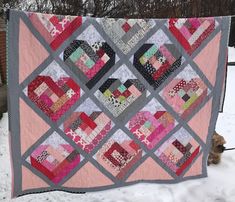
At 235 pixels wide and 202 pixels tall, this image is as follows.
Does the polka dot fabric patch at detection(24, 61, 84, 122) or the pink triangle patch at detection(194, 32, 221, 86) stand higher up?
the polka dot fabric patch at detection(24, 61, 84, 122)

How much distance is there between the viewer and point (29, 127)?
2.80 metres

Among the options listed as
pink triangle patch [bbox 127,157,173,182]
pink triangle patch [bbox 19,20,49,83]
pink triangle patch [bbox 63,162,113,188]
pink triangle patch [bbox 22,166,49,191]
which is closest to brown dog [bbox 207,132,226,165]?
pink triangle patch [bbox 127,157,173,182]

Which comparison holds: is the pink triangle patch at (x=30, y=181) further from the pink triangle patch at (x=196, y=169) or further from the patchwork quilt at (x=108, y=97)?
the pink triangle patch at (x=196, y=169)

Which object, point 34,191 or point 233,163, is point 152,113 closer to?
point 34,191

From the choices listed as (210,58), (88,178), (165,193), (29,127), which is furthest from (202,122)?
(29,127)

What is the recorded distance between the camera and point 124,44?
2.85m

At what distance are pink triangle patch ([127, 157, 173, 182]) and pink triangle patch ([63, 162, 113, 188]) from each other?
0.23 meters

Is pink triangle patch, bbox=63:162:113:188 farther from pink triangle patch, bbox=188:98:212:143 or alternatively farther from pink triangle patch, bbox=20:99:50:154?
pink triangle patch, bbox=188:98:212:143

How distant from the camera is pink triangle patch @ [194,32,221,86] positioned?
120 inches

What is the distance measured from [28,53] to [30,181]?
3.24 ft

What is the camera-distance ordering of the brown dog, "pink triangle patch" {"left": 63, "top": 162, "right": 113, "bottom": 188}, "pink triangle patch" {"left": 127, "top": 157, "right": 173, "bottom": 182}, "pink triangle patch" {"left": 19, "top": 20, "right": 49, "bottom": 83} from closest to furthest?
"pink triangle patch" {"left": 19, "top": 20, "right": 49, "bottom": 83} < "pink triangle patch" {"left": 63, "top": 162, "right": 113, "bottom": 188} < "pink triangle patch" {"left": 127, "top": 157, "right": 173, "bottom": 182} < the brown dog

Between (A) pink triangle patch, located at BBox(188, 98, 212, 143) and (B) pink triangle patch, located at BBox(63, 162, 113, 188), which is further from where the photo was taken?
(A) pink triangle patch, located at BBox(188, 98, 212, 143)

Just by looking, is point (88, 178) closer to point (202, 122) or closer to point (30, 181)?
point (30, 181)

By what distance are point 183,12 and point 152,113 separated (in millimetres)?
16126
